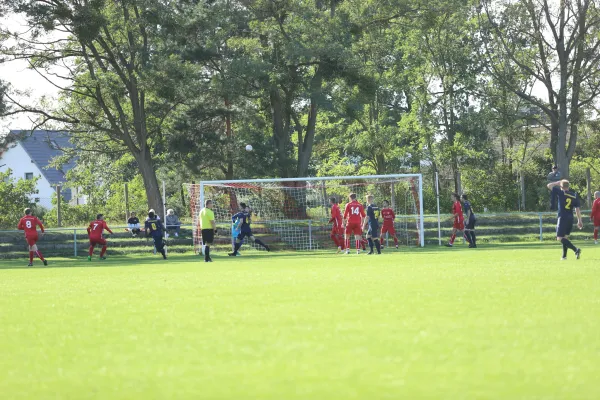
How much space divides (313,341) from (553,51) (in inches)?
1508

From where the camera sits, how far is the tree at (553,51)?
41.7m

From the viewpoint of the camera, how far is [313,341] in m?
7.95

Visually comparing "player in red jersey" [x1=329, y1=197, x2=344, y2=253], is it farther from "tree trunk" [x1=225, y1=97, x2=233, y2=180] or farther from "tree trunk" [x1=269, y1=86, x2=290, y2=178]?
"tree trunk" [x1=269, y1=86, x2=290, y2=178]

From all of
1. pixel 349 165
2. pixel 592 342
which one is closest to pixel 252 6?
pixel 349 165

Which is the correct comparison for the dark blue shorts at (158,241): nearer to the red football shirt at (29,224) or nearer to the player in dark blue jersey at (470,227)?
the red football shirt at (29,224)

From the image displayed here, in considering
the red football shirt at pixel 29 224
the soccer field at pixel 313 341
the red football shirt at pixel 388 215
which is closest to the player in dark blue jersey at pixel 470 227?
the red football shirt at pixel 388 215

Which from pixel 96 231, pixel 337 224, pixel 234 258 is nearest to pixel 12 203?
pixel 96 231

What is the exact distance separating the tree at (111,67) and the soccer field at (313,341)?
894 inches

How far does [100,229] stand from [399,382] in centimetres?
2786

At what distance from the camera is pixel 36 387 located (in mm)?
6344

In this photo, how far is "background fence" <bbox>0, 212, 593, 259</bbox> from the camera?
3700 cm

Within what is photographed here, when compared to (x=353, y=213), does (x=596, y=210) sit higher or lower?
lower

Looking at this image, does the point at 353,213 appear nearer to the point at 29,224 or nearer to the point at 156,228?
the point at 156,228

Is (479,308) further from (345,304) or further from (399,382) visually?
(399,382)
